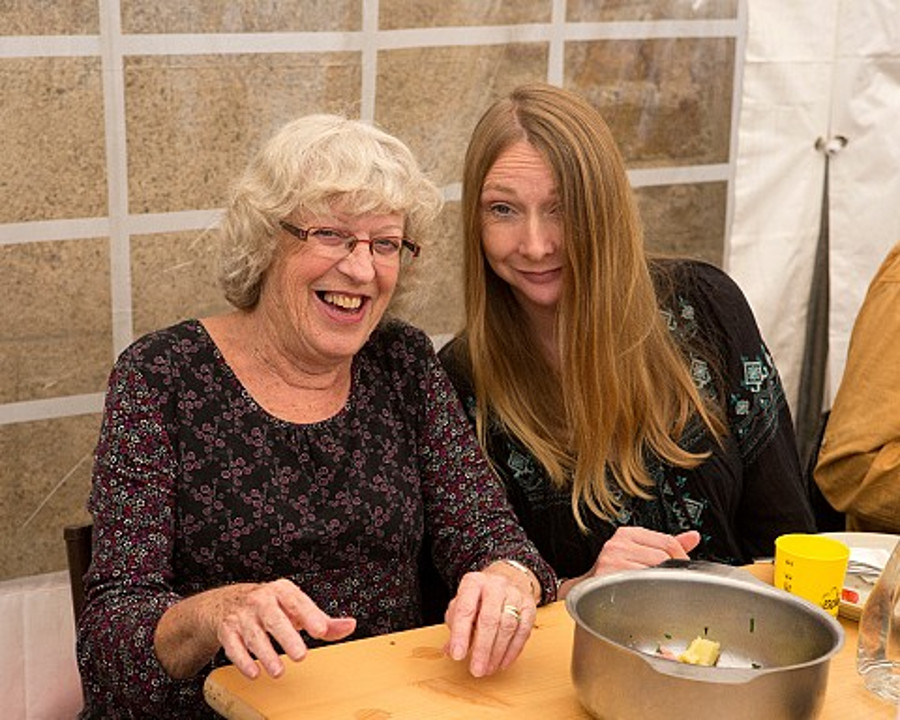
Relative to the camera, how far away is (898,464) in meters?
2.62

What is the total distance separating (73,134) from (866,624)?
1.49 meters

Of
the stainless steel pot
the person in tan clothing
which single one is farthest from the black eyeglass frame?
the person in tan clothing

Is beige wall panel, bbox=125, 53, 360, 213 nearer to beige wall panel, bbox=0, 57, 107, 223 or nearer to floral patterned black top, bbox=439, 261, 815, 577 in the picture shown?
beige wall panel, bbox=0, 57, 107, 223

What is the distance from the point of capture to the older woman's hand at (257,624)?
1.69 metres

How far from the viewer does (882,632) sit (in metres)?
1.83

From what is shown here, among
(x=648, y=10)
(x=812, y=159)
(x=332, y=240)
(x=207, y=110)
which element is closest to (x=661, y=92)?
(x=648, y=10)

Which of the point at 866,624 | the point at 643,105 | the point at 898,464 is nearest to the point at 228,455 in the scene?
the point at 866,624

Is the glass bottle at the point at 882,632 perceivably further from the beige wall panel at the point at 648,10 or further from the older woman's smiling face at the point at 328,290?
the beige wall panel at the point at 648,10

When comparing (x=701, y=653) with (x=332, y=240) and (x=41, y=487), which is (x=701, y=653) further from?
(x=41, y=487)

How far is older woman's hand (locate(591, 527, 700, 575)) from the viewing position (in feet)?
6.89

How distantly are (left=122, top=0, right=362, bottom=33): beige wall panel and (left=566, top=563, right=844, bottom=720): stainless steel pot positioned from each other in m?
1.33

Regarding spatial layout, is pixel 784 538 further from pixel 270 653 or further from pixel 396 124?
pixel 396 124

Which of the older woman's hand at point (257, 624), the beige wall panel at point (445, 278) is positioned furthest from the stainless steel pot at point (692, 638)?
the beige wall panel at point (445, 278)

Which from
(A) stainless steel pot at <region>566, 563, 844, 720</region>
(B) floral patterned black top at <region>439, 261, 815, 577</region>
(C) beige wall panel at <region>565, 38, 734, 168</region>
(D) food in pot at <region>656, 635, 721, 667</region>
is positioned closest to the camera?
(A) stainless steel pot at <region>566, 563, 844, 720</region>
